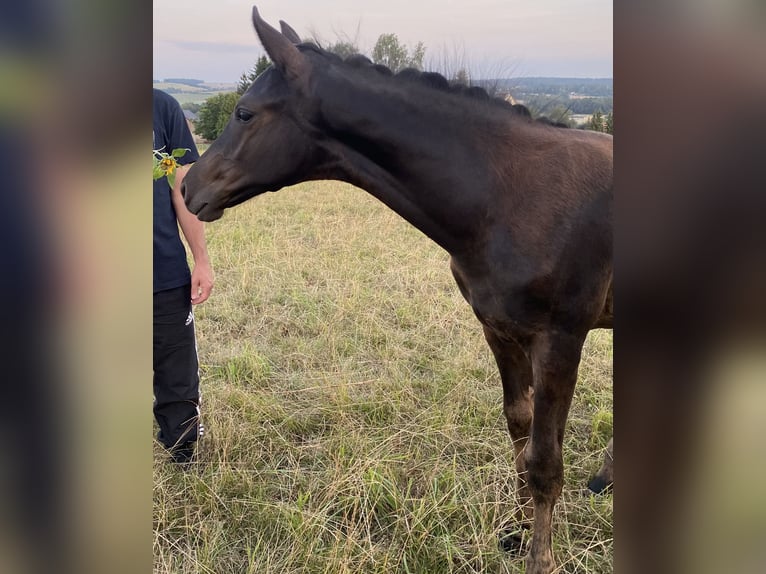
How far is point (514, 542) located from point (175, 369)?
6.11 feet

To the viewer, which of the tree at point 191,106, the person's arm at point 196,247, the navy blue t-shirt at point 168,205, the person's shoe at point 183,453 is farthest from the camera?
the tree at point 191,106

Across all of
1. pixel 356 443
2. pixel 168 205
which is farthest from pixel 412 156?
pixel 356 443

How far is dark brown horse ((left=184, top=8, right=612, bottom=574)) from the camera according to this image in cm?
200

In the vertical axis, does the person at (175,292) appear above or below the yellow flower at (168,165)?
below

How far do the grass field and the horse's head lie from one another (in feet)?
4.44

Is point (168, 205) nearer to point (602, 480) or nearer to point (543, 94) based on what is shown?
point (543, 94)

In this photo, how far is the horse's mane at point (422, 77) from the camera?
2.05 metres

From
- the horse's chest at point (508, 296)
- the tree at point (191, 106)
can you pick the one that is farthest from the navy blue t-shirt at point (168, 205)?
the horse's chest at point (508, 296)

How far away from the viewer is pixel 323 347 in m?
4.20

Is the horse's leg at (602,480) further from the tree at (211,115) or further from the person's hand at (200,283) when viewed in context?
the tree at (211,115)

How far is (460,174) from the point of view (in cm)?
204
